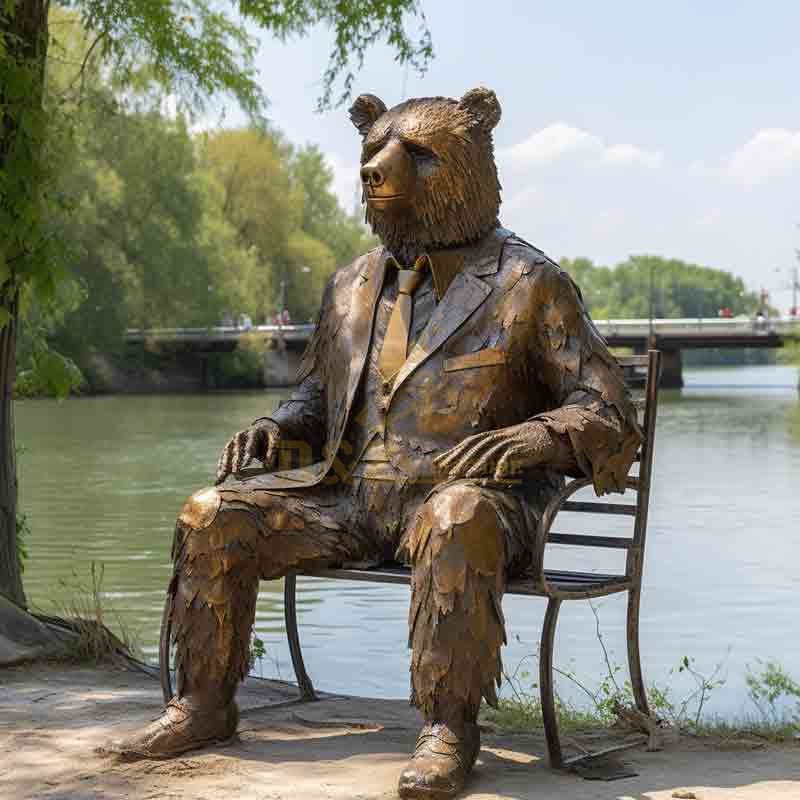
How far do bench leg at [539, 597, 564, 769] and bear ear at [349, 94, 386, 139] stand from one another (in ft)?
5.23

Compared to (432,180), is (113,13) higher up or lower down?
higher up

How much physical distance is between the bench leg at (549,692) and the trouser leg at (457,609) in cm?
28

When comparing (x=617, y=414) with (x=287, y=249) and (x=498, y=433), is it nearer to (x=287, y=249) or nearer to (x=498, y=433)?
(x=498, y=433)

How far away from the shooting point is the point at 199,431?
3269cm

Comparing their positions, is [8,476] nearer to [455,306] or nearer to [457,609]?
[455,306]

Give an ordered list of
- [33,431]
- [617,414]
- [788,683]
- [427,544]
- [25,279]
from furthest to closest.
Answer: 1. [33,431]
2. [788,683]
3. [25,279]
4. [617,414]
5. [427,544]

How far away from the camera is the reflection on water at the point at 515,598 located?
888cm

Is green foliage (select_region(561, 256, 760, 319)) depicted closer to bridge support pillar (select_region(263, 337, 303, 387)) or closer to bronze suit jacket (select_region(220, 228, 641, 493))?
bridge support pillar (select_region(263, 337, 303, 387))

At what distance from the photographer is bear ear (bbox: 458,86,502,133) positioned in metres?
4.99

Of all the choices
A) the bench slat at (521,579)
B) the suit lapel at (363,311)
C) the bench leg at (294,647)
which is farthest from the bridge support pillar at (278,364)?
the bench slat at (521,579)

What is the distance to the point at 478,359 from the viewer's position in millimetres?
4859

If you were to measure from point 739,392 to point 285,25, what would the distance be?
181 ft

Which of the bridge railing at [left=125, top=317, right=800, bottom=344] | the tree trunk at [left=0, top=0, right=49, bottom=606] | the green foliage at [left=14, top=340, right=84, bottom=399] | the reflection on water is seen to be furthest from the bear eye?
the bridge railing at [left=125, top=317, right=800, bottom=344]

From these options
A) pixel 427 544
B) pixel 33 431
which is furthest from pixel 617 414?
pixel 33 431
